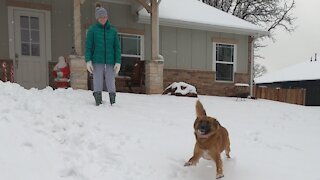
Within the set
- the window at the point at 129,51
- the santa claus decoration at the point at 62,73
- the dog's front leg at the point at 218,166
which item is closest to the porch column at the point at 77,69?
the santa claus decoration at the point at 62,73

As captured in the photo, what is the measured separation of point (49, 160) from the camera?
362cm

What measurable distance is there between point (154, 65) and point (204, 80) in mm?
4187

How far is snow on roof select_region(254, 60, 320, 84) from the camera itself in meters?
26.4

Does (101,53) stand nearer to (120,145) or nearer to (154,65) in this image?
(120,145)

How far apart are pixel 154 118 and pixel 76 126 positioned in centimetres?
221

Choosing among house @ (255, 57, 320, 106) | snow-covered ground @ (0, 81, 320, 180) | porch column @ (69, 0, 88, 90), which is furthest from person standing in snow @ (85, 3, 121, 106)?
house @ (255, 57, 320, 106)

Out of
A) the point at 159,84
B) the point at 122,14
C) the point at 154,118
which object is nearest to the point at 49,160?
the point at 154,118

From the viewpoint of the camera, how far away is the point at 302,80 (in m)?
26.4

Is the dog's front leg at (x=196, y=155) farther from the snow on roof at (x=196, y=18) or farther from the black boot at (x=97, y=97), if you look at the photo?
the snow on roof at (x=196, y=18)

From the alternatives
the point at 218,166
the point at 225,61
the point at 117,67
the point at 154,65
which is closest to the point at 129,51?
the point at 154,65

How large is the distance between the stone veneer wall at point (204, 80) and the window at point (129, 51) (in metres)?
1.48

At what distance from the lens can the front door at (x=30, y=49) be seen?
37.0ft

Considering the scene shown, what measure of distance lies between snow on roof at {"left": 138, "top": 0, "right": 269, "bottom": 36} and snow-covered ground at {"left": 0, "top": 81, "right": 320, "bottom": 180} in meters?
6.91

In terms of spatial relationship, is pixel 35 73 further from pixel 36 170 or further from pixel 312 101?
pixel 312 101
